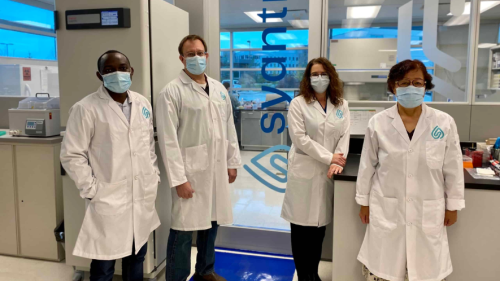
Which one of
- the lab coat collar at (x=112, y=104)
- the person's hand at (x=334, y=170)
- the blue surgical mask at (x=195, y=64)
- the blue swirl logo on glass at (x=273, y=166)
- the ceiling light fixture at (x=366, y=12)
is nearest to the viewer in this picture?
the lab coat collar at (x=112, y=104)

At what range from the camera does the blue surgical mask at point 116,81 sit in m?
1.80

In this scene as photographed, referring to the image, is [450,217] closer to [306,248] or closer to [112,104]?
[306,248]

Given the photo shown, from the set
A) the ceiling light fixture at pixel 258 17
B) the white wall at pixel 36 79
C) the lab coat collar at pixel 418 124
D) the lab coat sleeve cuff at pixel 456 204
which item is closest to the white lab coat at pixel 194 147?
the ceiling light fixture at pixel 258 17

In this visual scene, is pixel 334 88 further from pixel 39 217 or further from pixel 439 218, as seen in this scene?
pixel 39 217

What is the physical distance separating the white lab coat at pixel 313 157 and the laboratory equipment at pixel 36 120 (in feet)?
5.86

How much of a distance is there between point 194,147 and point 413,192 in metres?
1.14

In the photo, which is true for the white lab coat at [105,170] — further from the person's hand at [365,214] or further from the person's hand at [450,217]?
the person's hand at [450,217]

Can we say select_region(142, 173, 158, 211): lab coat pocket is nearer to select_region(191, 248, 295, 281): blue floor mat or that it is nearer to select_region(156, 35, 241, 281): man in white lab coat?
select_region(156, 35, 241, 281): man in white lab coat

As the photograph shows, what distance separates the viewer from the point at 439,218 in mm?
1649

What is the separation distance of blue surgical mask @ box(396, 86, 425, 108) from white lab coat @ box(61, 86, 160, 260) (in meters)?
1.28

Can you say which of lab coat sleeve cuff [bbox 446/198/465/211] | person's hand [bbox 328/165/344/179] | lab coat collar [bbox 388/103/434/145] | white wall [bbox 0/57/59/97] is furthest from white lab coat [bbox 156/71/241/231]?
white wall [bbox 0/57/59/97]

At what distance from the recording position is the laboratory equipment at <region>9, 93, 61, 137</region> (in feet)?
8.80

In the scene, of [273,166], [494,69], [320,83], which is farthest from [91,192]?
[494,69]

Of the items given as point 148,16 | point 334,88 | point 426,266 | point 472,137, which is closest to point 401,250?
point 426,266
